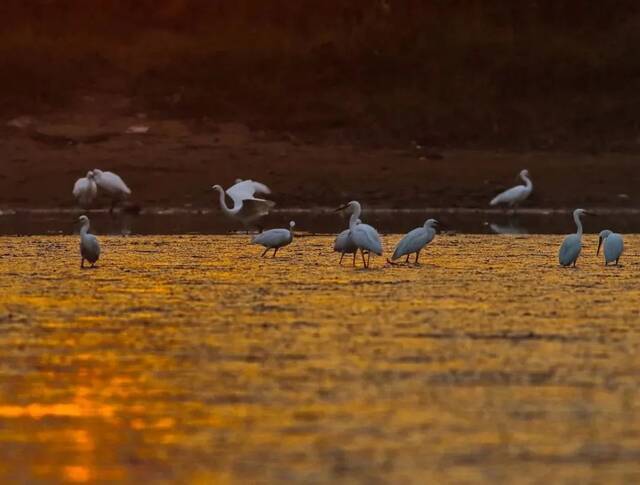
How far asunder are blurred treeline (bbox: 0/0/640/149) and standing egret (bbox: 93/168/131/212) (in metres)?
7.52

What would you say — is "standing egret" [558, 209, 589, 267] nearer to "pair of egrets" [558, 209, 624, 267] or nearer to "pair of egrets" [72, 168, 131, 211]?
"pair of egrets" [558, 209, 624, 267]

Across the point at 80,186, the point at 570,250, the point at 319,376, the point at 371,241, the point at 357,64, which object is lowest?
the point at 319,376

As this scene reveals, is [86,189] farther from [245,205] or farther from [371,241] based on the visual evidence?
[371,241]

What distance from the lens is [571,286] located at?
55.7ft

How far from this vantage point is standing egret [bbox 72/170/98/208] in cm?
3083

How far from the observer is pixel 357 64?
4216 centimetres

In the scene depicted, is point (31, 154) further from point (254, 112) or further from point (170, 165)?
point (254, 112)

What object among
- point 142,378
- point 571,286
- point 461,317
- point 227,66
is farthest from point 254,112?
point 142,378

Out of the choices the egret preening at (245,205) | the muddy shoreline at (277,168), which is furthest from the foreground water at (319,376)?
the muddy shoreline at (277,168)

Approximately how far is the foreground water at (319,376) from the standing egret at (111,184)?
482 inches

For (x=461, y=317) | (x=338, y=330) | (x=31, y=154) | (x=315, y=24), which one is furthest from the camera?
(x=315, y=24)

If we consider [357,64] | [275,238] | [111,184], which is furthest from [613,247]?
[357,64]

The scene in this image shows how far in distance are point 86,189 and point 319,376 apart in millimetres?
20301

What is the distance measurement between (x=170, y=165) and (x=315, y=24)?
10512 millimetres
